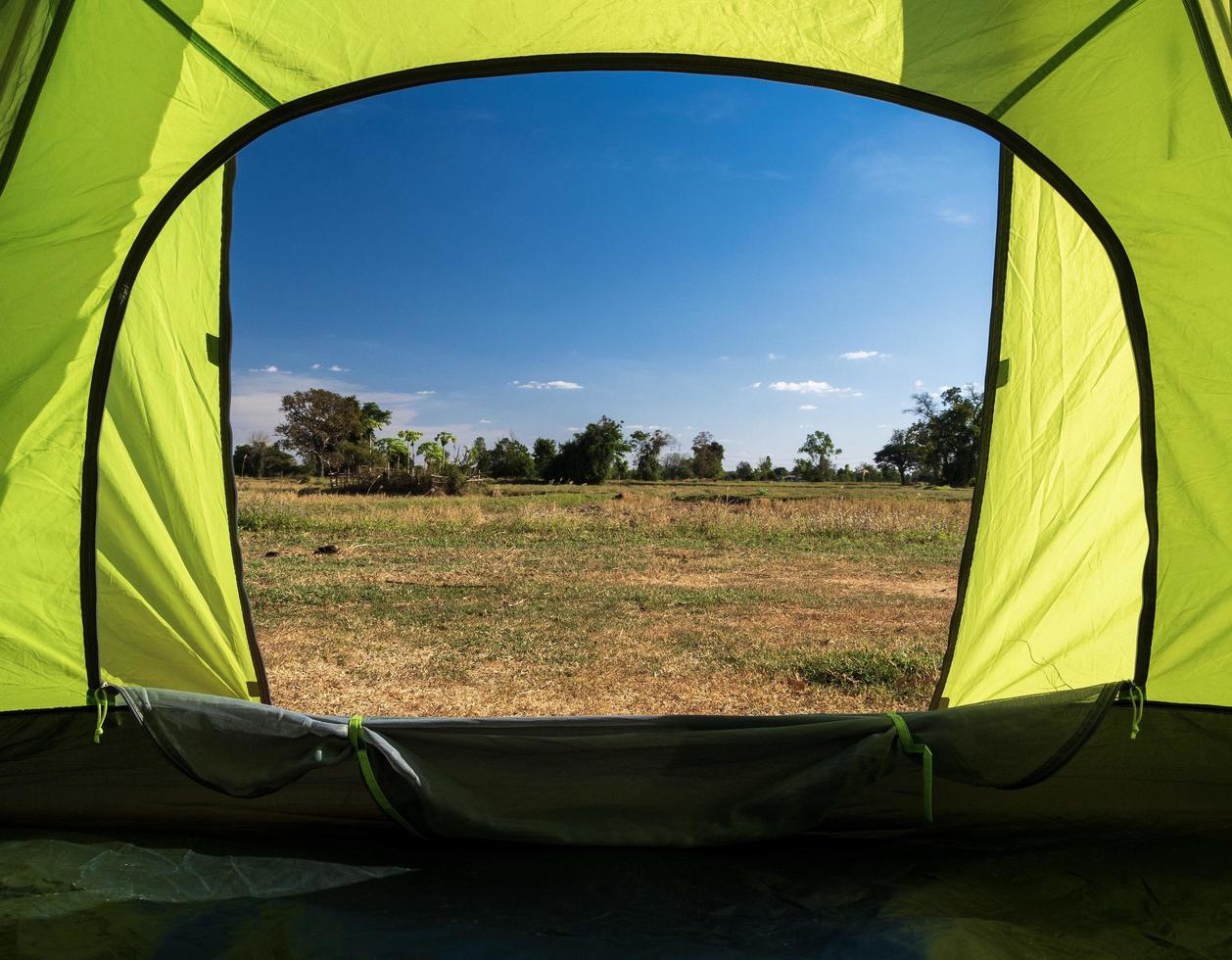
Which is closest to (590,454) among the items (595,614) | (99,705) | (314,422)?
(314,422)

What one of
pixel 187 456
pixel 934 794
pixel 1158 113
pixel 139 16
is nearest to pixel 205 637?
pixel 187 456

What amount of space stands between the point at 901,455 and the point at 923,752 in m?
53.6

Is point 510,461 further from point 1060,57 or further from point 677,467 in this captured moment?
point 1060,57

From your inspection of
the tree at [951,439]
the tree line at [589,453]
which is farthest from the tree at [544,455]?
the tree at [951,439]

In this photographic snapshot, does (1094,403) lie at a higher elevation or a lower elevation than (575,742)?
higher

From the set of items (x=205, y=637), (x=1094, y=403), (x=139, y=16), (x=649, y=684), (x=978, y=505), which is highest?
(x=139, y=16)

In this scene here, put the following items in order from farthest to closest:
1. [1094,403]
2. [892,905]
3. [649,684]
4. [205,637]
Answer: [649,684]
[205,637]
[1094,403]
[892,905]

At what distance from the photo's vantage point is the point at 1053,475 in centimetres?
228

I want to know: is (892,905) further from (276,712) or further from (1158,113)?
(1158,113)

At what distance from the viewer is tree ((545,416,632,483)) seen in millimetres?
33625

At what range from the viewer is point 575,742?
6.23ft

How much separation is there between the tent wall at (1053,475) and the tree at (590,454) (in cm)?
3111

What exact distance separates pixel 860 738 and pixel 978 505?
96 centimetres

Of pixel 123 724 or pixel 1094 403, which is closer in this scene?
pixel 123 724
